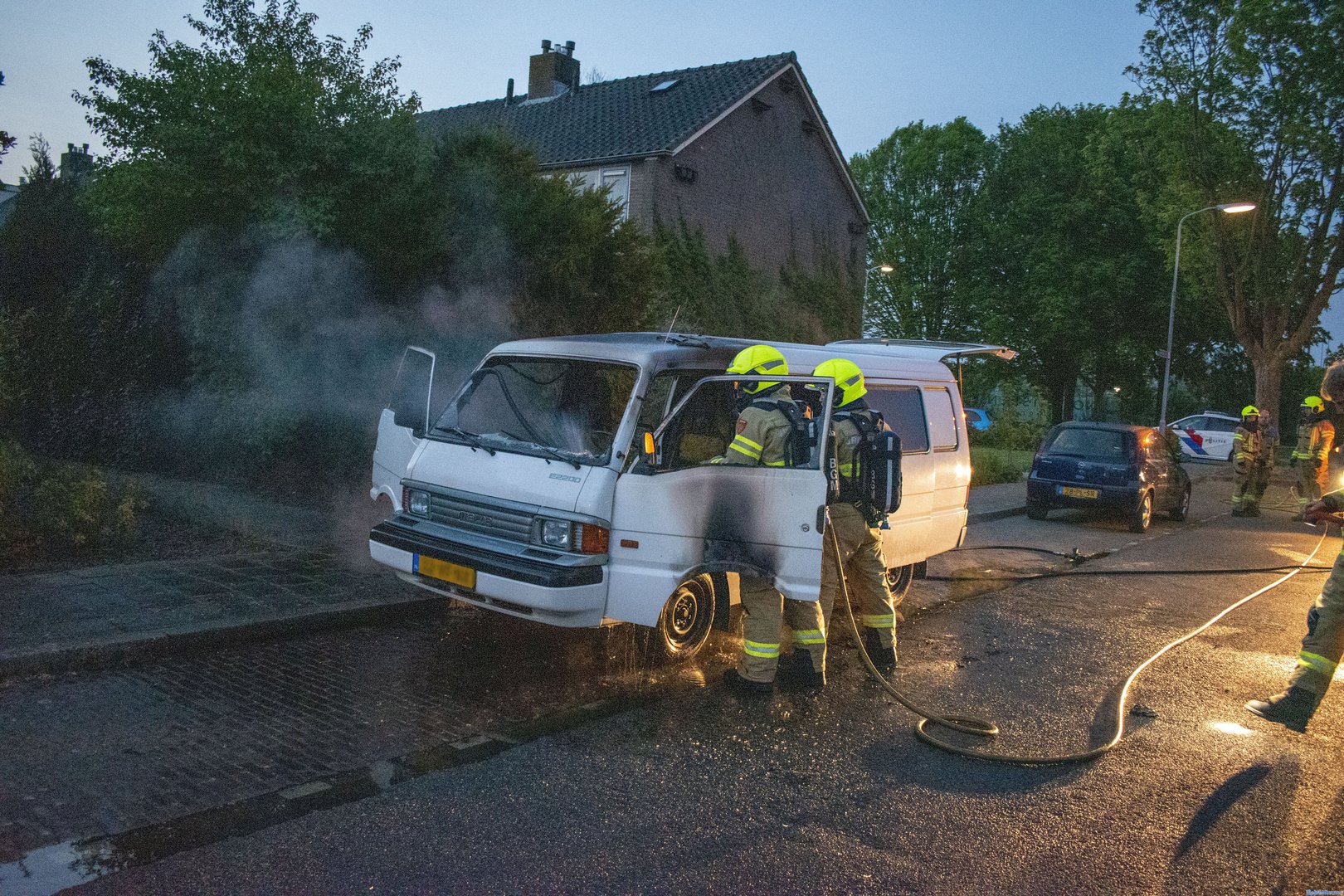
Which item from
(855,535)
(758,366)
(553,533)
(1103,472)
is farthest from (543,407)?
(1103,472)

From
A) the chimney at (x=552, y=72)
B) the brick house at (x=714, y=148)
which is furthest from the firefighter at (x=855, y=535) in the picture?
the chimney at (x=552, y=72)

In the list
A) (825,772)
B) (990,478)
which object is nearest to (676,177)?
(990,478)

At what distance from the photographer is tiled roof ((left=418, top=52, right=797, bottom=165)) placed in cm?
2561

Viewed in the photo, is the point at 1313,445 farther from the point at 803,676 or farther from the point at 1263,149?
the point at 1263,149

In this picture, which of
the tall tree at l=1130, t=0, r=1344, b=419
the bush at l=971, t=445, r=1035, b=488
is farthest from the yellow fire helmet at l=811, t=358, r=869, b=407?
the tall tree at l=1130, t=0, r=1344, b=419

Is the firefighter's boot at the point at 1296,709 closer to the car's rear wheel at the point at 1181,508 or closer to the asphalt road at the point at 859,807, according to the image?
the asphalt road at the point at 859,807

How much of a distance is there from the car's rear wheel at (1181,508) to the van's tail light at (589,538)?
1314 centimetres

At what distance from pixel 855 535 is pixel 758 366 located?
121 cm

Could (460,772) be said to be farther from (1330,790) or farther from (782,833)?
(1330,790)

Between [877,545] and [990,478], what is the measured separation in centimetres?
1480

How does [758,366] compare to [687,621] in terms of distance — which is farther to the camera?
[687,621]

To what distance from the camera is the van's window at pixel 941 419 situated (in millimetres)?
8227

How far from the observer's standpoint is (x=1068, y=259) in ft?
124

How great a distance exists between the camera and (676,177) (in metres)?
25.3
